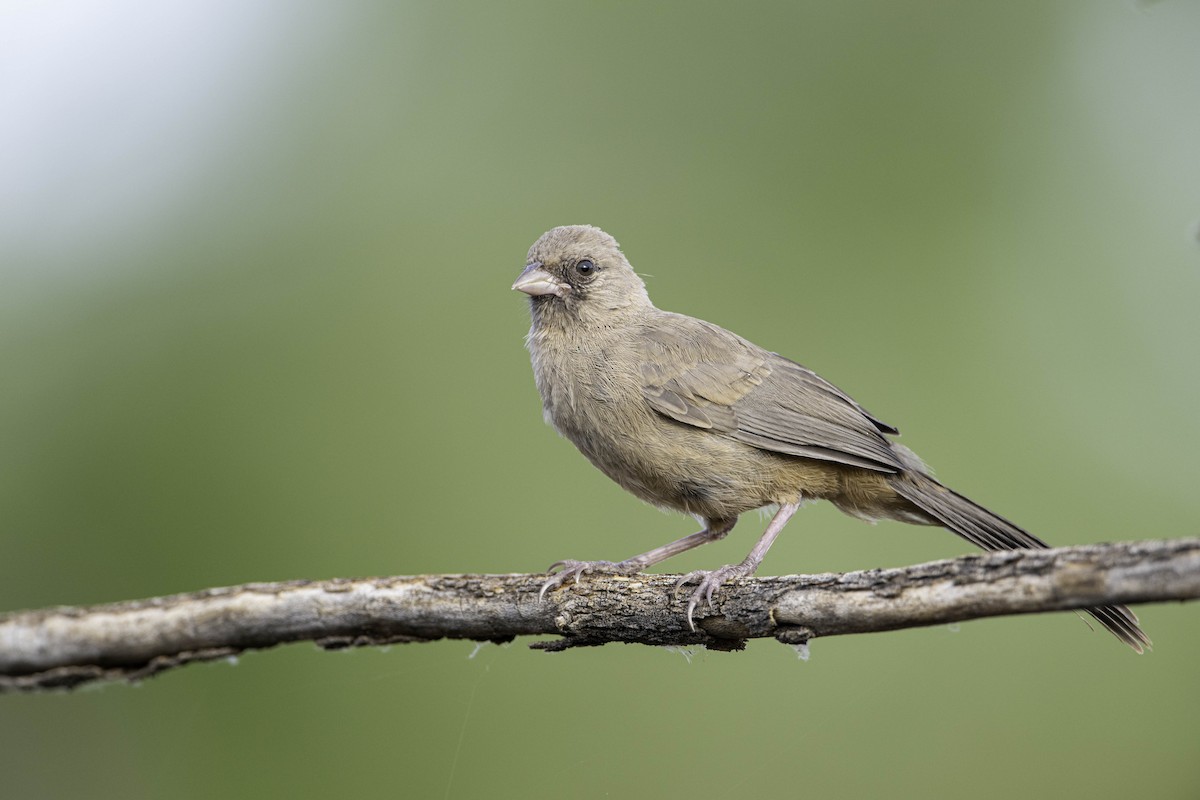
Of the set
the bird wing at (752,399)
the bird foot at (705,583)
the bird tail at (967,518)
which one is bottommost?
the bird foot at (705,583)

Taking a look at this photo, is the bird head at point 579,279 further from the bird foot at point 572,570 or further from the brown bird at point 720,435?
the bird foot at point 572,570

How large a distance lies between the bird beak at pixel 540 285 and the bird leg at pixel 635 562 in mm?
1330

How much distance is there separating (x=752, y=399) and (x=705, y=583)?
3.98 feet

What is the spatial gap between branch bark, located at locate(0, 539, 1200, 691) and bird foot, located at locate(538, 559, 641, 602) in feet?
0.10

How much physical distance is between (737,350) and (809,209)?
3.85 metres

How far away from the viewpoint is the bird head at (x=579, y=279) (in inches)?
193

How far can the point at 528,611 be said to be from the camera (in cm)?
356

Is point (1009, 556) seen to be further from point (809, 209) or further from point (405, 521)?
point (809, 209)

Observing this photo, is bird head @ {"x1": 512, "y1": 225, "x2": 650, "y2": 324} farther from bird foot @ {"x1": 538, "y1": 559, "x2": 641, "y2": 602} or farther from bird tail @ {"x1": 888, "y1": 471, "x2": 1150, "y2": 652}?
bird tail @ {"x1": 888, "y1": 471, "x2": 1150, "y2": 652}

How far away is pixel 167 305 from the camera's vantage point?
26.2ft

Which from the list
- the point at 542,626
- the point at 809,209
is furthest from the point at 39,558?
the point at 809,209

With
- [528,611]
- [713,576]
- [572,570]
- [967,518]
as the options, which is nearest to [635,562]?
Result: [572,570]

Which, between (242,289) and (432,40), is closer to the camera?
(242,289)

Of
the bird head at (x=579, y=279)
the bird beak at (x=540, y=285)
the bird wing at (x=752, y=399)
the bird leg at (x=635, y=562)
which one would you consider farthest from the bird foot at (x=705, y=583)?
the bird beak at (x=540, y=285)
